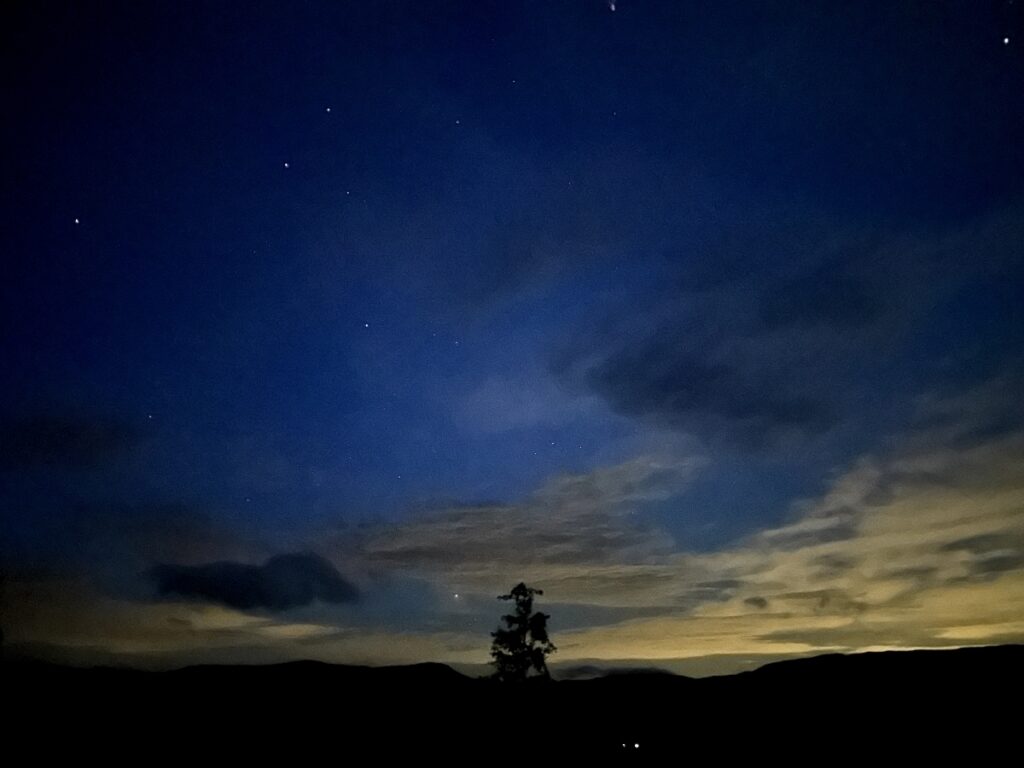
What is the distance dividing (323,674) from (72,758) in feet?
141

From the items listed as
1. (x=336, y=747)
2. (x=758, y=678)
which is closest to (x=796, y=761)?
(x=336, y=747)

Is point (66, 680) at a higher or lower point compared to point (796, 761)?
higher

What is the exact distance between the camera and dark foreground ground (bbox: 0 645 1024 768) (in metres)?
39.8

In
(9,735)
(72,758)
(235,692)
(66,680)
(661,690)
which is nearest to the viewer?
(72,758)

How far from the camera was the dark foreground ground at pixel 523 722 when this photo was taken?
39812 millimetres

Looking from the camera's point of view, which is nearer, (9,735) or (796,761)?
(9,735)

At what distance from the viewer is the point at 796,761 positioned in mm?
42344

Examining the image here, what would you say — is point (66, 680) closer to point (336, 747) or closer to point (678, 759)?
point (336, 747)

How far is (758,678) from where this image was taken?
76938 millimetres

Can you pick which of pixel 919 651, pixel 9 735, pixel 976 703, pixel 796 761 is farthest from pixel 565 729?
pixel 919 651

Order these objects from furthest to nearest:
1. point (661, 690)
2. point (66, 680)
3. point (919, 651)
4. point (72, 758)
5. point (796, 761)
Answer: point (661, 690)
point (919, 651)
point (66, 680)
point (796, 761)
point (72, 758)

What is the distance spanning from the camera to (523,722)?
4928cm

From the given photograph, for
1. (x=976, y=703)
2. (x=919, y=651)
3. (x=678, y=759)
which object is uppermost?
(x=919, y=651)

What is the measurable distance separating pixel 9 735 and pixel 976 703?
5615 centimetres
